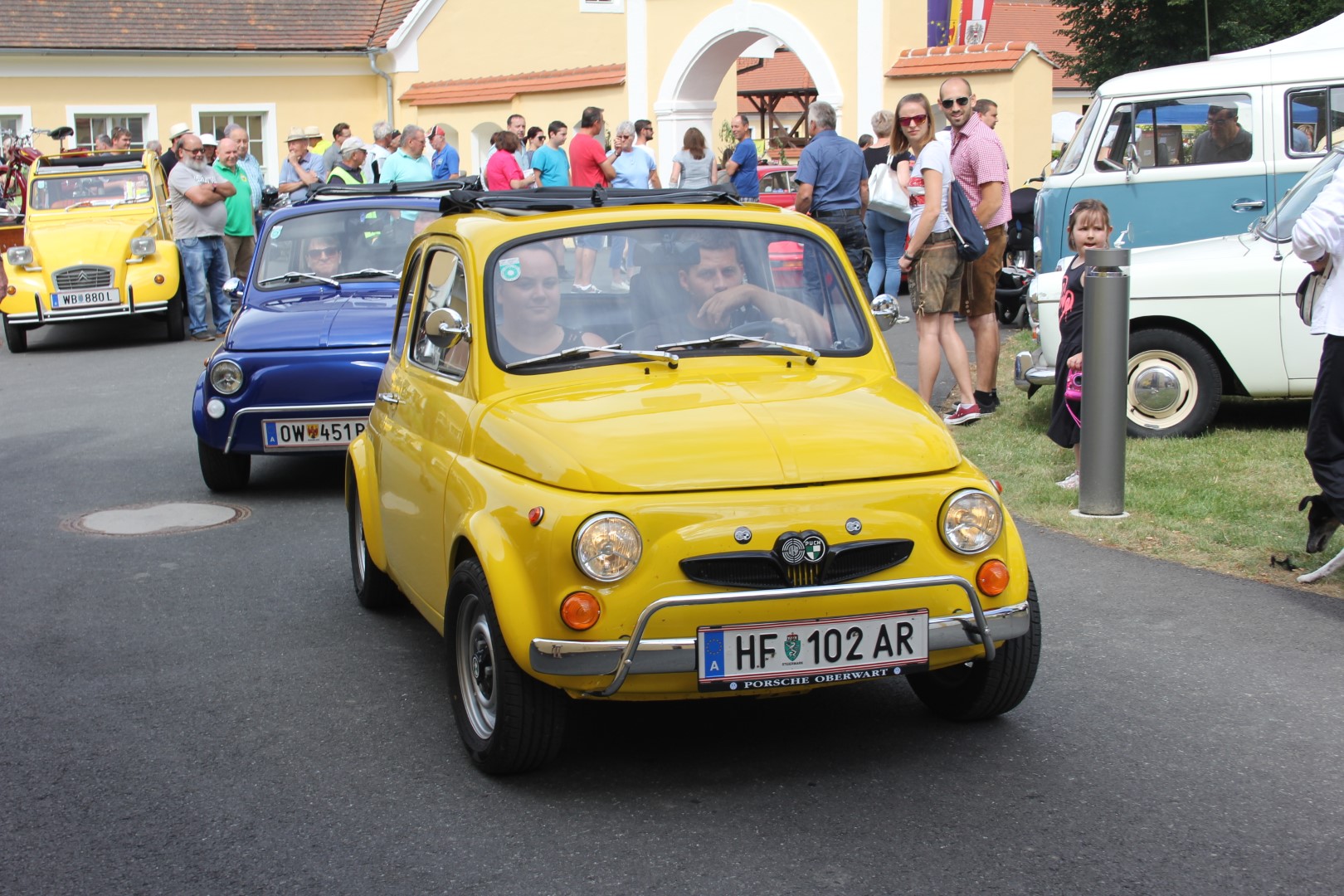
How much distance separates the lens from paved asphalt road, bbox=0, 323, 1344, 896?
3.85 meters

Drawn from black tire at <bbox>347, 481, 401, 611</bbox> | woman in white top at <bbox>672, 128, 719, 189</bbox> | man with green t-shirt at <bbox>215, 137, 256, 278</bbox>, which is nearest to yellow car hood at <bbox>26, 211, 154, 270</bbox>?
man with green t-shirt at <bbox>215, 137, 256, 278</bbox>

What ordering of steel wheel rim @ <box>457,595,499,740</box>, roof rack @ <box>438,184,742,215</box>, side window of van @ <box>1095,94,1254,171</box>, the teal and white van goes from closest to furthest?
steel wheel rim @ <box>457,595,499,740</box> < roof rack @ <box>438,184,742,215</box> < the teal and white van < side window of van @ <box>1095,94,1254,171</box>

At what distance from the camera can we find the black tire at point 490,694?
14.1 ft

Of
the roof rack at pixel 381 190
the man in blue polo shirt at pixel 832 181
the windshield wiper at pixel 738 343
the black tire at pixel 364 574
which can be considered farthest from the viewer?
the man in blue polo shirt at pixel 832 181

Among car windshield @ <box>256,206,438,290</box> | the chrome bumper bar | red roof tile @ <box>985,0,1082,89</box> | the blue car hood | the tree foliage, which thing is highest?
red roof tile @ <box>985,0,1082,89</box>

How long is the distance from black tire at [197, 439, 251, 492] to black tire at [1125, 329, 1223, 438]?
5.45m

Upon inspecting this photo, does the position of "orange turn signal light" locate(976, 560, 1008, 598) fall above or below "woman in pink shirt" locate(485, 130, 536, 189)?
below

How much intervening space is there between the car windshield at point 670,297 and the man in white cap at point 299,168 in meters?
15.5

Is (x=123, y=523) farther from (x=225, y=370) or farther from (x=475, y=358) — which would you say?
(x=475, y=358)

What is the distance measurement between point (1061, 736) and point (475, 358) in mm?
2243

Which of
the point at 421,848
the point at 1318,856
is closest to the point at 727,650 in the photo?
the point at 421,848

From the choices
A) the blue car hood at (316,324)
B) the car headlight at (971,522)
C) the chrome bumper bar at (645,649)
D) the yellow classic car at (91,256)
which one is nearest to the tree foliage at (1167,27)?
the yellow classic car at (91,256)

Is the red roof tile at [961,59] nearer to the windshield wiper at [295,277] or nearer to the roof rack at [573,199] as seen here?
the windshield wiper at [295,277]

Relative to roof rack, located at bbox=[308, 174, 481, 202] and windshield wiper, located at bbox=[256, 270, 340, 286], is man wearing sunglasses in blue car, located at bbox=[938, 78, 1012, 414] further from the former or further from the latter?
windshield wiper, located at bbox=[256, 270, 340, 286]
